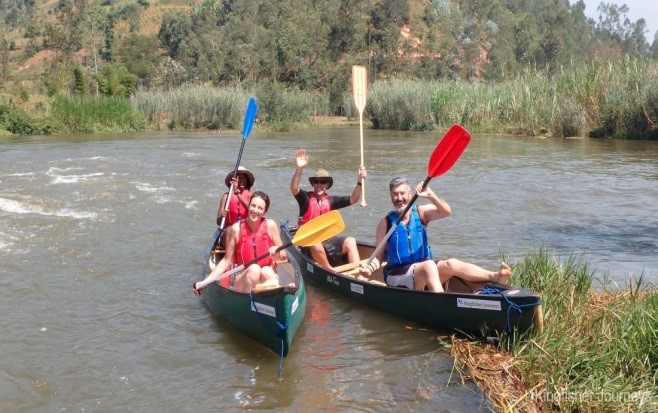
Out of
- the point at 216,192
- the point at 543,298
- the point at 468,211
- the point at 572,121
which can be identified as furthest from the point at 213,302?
the point at 572,121

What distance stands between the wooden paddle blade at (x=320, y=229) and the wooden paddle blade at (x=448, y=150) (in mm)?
877

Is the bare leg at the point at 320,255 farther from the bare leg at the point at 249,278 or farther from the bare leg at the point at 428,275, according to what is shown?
the bare leg at the point at 428,275

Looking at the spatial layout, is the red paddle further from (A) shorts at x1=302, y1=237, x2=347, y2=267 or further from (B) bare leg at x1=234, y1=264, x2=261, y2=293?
(A) shorts at x1=302, y1=237, x2=347, y2=267

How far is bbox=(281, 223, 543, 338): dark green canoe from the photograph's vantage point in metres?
4.99

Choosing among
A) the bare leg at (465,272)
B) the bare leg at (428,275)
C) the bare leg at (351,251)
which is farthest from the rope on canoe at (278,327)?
the bare leg at (351,251)

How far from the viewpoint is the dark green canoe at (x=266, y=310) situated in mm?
5129

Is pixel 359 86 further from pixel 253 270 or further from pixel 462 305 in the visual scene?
pixel 462 305

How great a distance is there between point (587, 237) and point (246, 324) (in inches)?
212

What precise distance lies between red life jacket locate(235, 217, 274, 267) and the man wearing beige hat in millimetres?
1291

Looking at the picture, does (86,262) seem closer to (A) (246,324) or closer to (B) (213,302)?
(B) (213,302)

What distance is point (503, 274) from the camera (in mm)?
5297

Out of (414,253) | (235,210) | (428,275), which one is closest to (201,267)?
(235,210)

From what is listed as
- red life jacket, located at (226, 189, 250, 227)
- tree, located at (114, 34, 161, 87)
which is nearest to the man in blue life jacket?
red life jacket, located at (226, 189, 250, 227)

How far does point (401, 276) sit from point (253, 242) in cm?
124
